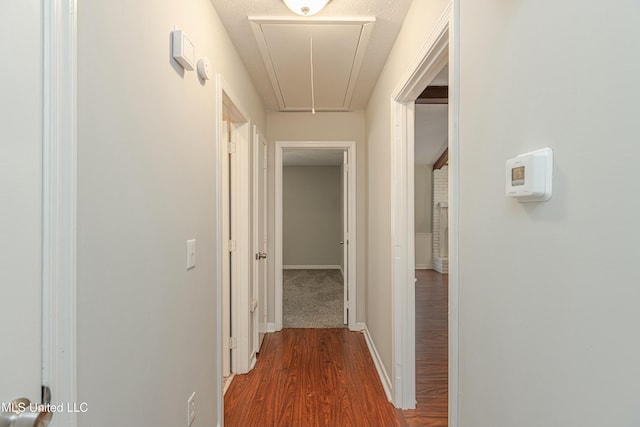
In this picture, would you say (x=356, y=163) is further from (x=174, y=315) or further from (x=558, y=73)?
(x=558, y=73)

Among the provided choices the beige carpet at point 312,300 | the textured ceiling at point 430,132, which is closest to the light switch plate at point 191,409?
the beige carpet at point 312,300

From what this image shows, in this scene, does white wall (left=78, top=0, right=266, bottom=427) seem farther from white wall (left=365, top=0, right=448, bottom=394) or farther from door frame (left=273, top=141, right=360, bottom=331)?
door frame (left=273, top=141, right=360, bottom=331)

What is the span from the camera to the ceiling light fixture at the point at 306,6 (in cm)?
171

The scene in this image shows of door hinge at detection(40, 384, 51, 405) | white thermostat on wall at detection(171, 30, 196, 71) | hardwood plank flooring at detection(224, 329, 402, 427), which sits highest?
white thermostat on wall at detection(171, 30, 196, 71)

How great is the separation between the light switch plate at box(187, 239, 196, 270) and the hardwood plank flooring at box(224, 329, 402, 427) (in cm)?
122

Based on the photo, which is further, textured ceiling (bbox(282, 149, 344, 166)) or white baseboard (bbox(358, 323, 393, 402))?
textured ceiling (bbox(282, 149, 344, 166))

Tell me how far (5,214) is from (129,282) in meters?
0.45

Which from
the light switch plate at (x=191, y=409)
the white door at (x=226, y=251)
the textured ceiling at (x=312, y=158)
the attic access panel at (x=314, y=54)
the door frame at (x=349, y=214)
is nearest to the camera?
the light switch plate at (x=191, y=409)

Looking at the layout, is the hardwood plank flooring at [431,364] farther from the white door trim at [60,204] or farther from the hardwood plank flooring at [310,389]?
Answer: the white door trim at [60,204]

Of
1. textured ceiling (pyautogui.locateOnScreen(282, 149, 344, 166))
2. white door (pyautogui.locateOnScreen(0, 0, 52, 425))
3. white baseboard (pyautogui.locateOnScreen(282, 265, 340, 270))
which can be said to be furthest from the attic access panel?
white baseboard (pyautogui.locateOnScreen(282, 265, 340, 270))

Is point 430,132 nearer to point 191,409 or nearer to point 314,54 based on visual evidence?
point 314,54

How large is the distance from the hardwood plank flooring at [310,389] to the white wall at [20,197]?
1.71 metres

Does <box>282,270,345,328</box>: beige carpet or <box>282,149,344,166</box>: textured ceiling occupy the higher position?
<box>282,149,344,166</box>: textured ceiling

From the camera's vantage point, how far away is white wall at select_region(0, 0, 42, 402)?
2.04 feet
